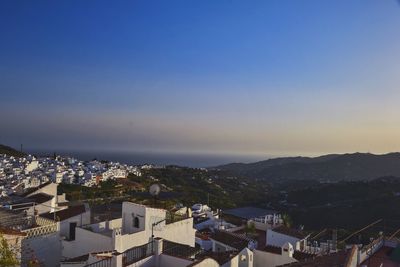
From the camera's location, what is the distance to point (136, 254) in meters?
8.40

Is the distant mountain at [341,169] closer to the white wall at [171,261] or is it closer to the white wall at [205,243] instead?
the white wall at [205,243]

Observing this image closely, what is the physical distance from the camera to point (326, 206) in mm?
47656

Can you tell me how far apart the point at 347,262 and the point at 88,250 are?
6.66 meters

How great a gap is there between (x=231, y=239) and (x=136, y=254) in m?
8.60

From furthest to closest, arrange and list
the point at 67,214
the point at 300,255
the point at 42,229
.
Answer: the point at 300,255 → the point at 67,214 → the point at 42,229

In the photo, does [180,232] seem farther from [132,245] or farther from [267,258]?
[267,258]

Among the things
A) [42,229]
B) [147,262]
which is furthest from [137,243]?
[147,262]

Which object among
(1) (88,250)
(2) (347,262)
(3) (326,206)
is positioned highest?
(2) (347,262)

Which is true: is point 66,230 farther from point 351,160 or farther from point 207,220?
point 351,160

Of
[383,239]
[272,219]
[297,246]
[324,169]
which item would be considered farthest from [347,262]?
[324,169]

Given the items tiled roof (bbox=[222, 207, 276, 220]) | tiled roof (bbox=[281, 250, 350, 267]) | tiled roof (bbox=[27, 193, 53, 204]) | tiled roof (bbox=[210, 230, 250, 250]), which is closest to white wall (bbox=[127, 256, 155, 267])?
tiled roof (bbox=[281, 250, 350, 267])

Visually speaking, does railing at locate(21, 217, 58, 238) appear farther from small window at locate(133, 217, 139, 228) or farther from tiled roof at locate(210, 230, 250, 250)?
tiled roof at locate(210, 230, 250, 250)

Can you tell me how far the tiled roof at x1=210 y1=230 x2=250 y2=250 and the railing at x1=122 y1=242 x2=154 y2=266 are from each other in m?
7.26

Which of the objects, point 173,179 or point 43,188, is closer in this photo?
point 43,188
